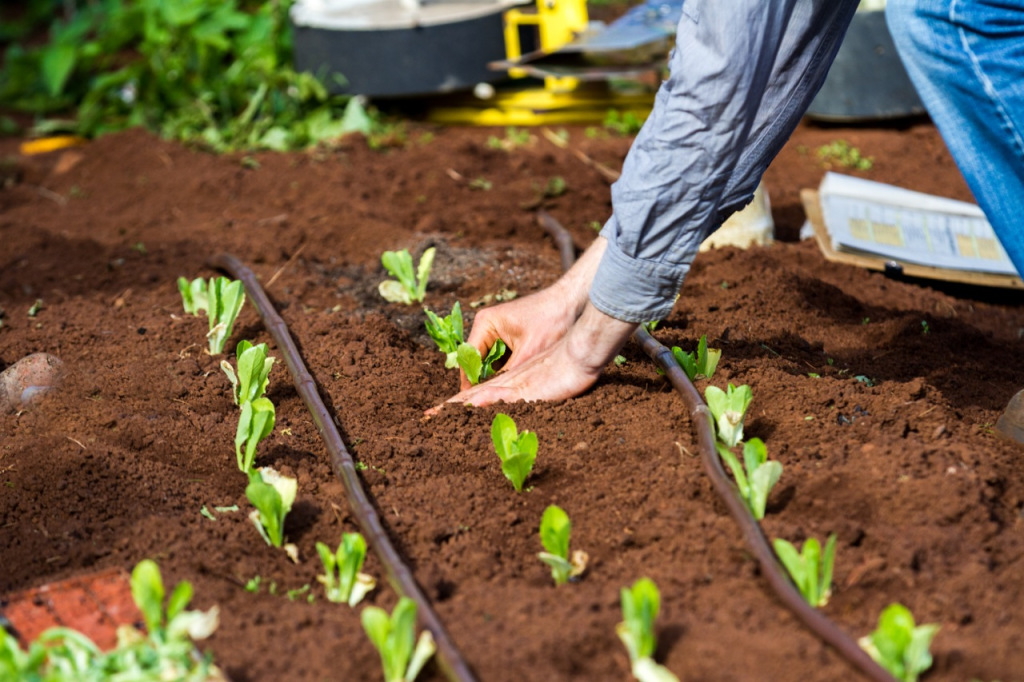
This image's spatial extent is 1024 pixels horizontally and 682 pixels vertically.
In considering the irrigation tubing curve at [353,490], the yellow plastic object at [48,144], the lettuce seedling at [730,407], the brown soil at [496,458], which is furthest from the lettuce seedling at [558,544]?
the yellow plastic object at [48,144]

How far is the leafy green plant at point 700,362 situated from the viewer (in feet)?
8.13

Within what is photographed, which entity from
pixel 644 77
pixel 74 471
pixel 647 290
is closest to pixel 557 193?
pixel 644 77

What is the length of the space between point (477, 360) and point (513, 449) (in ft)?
1.40

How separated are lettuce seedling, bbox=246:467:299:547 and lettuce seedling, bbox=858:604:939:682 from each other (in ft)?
3.58

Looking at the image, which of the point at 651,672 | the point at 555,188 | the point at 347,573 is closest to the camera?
→ the point at 651,672

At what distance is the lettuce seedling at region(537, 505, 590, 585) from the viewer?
5.92ft

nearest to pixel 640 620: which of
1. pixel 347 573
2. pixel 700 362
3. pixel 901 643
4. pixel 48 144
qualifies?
pixel 901 643

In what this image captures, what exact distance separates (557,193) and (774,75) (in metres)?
2.19

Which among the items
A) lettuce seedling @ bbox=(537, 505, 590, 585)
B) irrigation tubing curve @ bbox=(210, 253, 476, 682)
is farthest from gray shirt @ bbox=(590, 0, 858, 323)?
irrigation tubing curve @ bbox=(210, 253, 476, 682)

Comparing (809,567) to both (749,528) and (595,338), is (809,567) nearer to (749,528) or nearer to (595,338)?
(749,528)

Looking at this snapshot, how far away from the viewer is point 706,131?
1.93m

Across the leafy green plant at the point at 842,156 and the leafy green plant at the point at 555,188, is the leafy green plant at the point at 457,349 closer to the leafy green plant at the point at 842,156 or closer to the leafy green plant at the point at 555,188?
the leafy green plant at the point at 555,188

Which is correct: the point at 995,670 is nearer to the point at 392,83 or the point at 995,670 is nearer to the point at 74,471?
the point at 74,471

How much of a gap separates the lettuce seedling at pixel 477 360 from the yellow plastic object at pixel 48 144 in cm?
369
